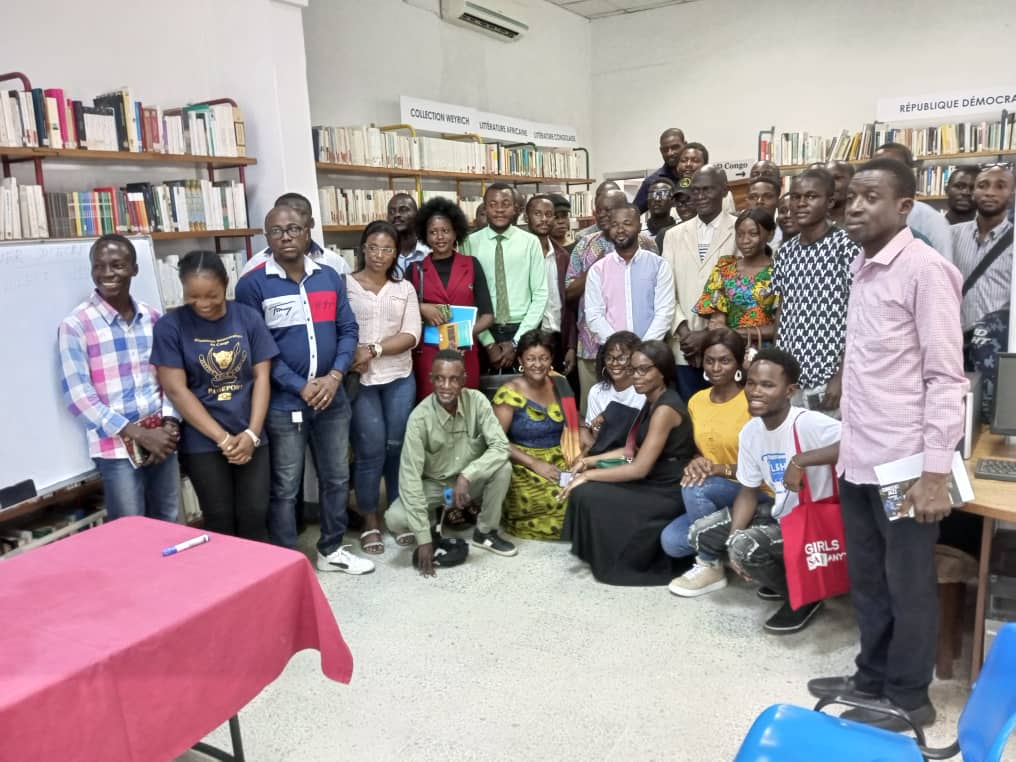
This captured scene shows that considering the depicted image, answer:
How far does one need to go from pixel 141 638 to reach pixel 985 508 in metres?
2.16

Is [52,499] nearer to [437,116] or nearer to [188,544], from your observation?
[188,544]

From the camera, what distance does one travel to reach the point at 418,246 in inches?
165

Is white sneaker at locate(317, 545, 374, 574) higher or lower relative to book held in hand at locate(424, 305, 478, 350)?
lower

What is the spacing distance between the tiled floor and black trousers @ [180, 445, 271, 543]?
502 mm

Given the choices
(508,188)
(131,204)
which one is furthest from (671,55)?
(131,204)

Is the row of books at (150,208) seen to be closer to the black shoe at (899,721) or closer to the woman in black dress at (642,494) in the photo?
the woman in black dress at (642,494)

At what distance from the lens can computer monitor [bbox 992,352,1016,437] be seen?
99.9 inches

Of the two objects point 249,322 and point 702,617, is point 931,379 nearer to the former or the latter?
point 702,617

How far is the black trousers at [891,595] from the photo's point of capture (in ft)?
7.01

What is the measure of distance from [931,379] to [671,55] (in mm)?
7615

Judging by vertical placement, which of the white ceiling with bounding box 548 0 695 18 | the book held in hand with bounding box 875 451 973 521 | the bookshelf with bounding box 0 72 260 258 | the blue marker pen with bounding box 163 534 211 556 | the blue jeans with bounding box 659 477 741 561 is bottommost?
the blue jeans with bounding box 659 477 741 561

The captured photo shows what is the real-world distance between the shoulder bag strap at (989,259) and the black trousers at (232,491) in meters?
3.16

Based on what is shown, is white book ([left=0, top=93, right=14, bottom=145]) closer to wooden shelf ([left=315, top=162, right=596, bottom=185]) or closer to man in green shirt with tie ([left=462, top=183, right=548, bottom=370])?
wooden shelf ([left=315, top=162, right=596, bottom=185])

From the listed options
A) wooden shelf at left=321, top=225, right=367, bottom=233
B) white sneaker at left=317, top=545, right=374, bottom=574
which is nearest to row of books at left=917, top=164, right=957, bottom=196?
wooden shelf at left=321, top=225, right=367, bottom=233
